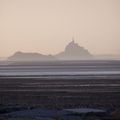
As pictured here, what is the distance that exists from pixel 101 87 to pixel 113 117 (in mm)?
18019

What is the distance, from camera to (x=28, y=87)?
154 ft

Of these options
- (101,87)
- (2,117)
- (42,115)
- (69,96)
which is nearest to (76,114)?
(42,115)

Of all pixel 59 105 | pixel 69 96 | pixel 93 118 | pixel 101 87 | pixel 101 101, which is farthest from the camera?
pixel 101 87

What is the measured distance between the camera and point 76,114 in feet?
93.2

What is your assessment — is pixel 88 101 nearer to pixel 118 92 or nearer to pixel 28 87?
pixel 118 92

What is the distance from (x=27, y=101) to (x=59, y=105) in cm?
326

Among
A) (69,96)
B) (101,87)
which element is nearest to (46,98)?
(69,96)

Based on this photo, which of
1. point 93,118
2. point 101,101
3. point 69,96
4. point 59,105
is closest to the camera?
point 93,118

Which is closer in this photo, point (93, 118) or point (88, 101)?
point (93, 118)

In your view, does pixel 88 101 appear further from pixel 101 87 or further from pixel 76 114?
pixel 101 87

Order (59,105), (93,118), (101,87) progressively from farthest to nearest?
(101,87) < (59,105) < (93,118)

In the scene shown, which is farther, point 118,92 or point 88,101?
point 118,92

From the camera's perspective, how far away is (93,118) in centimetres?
2702

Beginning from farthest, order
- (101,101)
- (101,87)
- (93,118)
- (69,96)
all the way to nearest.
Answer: (101,87)
(69,96)
(101,101)
(93,118)
